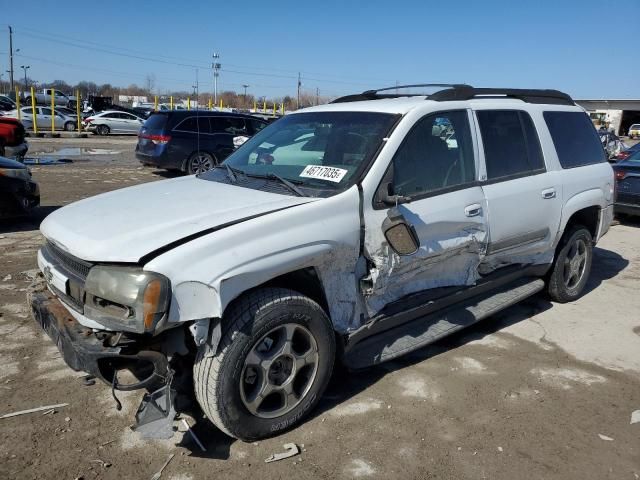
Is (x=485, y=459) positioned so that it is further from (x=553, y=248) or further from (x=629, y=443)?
(x=553, y=248)

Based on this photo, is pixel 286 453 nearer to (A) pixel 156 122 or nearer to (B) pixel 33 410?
(B) pixel 33 410

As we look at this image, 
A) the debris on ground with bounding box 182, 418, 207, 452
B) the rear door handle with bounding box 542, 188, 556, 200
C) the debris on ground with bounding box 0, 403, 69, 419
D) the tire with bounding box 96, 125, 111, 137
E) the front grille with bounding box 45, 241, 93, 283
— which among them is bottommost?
the debris on ground with bounding box 0, 403, 69, 419

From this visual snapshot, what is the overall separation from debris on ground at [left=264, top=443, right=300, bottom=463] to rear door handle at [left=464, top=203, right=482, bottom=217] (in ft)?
6.43

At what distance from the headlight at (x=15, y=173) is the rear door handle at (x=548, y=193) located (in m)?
6.60

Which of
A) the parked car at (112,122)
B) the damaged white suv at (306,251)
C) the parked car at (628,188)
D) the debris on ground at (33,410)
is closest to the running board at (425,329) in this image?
the damaged white suv at (306,251)

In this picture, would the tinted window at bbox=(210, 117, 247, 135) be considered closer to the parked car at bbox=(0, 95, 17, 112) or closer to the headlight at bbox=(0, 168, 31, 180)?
the headlight at bbox=(0, 168, 31, 180)

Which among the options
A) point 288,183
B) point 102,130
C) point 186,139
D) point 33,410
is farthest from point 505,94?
point 102,130

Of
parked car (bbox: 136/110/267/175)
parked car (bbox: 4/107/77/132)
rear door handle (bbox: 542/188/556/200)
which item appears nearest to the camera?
rear door handle (bbox: 542/188/556/200)

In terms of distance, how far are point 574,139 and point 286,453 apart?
4076mm

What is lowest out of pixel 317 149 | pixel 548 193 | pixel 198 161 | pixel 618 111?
pixel 198 161

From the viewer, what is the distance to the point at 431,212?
11.7 feet

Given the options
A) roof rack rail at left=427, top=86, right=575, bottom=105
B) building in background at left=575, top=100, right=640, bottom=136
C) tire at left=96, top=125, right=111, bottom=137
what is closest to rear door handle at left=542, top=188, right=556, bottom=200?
roof rack rail at left=427, top=86, right=575, bottom=105

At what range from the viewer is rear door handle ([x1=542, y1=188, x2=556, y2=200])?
15.1ft

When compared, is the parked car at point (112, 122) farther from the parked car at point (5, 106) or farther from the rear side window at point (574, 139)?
the rear side window at point (574, 139)
